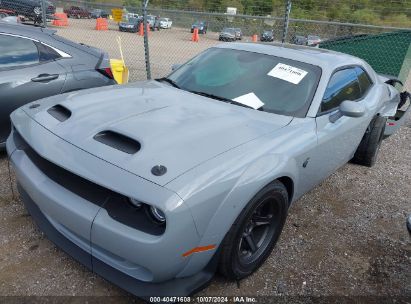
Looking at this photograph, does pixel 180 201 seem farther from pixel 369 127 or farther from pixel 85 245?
pixel 369 127

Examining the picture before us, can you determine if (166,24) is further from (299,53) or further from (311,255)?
(311,255)

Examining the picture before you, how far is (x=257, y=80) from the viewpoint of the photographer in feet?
10.6

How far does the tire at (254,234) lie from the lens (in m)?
2.26

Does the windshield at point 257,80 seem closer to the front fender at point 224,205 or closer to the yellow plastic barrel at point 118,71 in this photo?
the front fender at point 224,205

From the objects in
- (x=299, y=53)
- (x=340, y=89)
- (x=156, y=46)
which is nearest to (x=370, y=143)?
(x=340, y=89)

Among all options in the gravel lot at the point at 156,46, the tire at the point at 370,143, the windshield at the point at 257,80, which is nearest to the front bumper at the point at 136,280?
the windshield at the point at 257,80

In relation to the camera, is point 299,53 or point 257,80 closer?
point 257,80

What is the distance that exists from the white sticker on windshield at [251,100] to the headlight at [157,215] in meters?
1.37

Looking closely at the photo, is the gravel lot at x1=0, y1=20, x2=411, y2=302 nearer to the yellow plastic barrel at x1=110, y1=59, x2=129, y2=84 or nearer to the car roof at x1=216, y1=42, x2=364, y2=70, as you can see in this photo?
the car roof at x1=216, y1=42, x2=364, y2=70

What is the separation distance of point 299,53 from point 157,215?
2.33 metres

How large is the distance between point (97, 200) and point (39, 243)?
1.03 m

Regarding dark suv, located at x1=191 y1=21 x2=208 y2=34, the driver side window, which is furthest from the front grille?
dark suv, located at x1=191 y1=21 x2=208 y2=34

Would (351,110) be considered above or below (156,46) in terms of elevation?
above

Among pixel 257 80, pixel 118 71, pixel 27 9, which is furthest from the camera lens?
pixel 27 9
